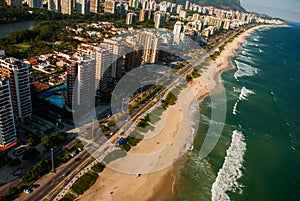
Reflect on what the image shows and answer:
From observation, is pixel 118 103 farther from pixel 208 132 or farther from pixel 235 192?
pixel 235 192

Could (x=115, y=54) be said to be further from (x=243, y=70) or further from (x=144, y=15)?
(x=144, y=15)

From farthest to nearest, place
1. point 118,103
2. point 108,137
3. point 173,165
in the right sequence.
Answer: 1. point 118,103
2. point 108,137
3. point 173,165

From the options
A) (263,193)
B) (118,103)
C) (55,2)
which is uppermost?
(55,2)

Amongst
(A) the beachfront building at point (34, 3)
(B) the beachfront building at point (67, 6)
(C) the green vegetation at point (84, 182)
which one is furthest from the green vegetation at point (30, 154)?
(A) the beachfront building at point (34, 3)

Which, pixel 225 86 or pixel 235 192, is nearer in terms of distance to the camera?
→ pixel 235 192

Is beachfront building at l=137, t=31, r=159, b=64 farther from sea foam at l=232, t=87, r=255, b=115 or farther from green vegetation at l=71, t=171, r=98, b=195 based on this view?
green vegetation at l=71, t=171, r=98, b=195

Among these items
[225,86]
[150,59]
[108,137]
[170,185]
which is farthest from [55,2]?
[170,185]
